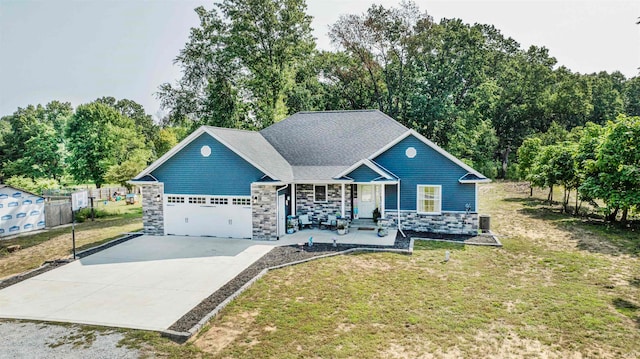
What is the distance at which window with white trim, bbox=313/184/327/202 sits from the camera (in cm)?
1898

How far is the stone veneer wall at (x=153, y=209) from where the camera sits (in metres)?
17.8

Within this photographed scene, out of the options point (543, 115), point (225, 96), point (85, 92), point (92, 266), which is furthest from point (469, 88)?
point (85, 92)

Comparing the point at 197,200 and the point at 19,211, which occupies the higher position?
the point at 197,200

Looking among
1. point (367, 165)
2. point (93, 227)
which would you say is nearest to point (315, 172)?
point (367, 165)

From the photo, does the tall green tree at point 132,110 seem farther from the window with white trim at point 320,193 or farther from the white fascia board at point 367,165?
the white fascia board at point 367,165

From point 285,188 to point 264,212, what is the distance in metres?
1.80

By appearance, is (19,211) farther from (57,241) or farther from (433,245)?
(433,245)

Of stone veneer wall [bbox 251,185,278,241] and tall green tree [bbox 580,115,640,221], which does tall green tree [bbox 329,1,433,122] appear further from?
stone veneer wall [bbox 251,185,278,241]

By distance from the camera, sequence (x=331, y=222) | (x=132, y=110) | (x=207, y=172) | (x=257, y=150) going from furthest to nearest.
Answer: (x=132, y=110), (x=257, y=150), (x=331, y=222), (x=207, y=172)

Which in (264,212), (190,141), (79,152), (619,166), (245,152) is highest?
(79,152)

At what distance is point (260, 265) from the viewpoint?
12852mm

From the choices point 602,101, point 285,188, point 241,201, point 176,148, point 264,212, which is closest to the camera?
point 264,212

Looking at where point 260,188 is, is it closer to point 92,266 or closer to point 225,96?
point 92,266

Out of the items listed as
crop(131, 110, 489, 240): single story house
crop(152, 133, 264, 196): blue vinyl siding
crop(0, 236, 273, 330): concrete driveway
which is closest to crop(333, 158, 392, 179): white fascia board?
crop(131, 110, 489, 240): single story house
